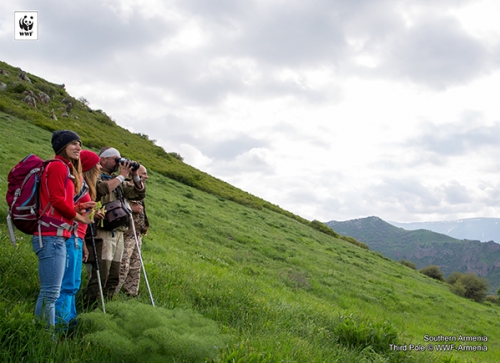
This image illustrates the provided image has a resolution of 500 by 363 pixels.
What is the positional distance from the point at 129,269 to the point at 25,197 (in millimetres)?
2476

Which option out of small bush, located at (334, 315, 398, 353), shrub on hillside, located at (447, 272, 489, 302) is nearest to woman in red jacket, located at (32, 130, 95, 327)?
small bush, located at (334, 315, 398, 353)

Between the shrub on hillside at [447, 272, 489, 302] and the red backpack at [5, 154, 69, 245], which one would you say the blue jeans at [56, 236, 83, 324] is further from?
the shrub on hillside at [447, 272, 489, 302]

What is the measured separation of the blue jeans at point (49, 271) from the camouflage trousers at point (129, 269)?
1.68 meters

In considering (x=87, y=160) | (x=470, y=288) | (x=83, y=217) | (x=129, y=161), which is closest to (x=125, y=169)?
(x=129, y=161)

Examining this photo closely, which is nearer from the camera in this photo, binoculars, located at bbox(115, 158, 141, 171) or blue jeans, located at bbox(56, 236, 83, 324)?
blue jeans, located at bbox(56, 236, 83, 324)

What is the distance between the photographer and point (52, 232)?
3.79 metres

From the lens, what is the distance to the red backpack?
3.71m

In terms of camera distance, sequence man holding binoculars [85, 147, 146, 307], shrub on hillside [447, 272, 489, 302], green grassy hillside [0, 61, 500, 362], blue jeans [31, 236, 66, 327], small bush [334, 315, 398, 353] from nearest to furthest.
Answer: green grassy hillside [0, 61, 500, 362], blue jeans [31, 236, 66, 327], man holding binoculars [85, 147, 146, 307], small bush [334, 315, 398, 353], shrub on hillside [447, 272, 489, 302]

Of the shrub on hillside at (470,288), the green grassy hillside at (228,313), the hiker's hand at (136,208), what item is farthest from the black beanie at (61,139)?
the shrub on hillside at (470,288)

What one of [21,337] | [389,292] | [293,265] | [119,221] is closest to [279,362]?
[21,337]

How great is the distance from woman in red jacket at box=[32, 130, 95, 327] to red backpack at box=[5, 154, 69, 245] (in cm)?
7

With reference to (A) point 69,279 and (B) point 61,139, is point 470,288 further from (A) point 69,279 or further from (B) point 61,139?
(B) point 61,139

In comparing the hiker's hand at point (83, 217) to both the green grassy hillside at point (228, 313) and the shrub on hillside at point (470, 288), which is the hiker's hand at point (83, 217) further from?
the shrub on hillside at point (470, 288)

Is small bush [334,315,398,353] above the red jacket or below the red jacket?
below
